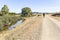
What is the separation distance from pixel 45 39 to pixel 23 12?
9993 centimetres

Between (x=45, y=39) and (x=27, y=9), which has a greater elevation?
(x=45, y=39)

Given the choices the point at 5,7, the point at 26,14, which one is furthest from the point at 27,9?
the point at 5,7

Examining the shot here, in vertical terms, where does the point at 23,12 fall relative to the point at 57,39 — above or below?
below

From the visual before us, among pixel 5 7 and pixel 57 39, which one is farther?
pixel 5 7

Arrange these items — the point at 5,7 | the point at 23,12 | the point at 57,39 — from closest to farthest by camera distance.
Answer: the point at 57,39
the point at 5,7
the point at 23,12

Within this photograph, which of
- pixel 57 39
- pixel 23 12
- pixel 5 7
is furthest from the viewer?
pixel 23 12

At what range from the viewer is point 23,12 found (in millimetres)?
111875

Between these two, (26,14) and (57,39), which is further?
(26,14)

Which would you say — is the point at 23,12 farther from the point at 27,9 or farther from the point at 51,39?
the point at 51,39

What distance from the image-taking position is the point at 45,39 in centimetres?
1235

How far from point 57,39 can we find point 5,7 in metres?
91.5

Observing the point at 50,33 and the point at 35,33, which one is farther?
the point at 35,33

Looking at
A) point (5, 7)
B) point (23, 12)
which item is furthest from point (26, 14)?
point (5, 7)

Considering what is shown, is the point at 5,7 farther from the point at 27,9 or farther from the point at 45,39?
the point at 45,39
